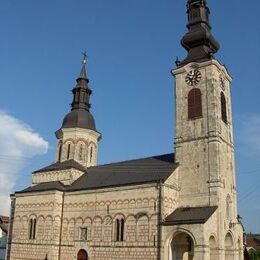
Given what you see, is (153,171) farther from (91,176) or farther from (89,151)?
(89,151)

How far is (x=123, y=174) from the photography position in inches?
1423

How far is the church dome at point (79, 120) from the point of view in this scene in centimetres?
4500

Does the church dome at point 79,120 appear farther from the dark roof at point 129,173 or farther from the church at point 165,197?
the dark roof at point 129,173

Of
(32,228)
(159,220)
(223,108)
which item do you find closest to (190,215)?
(159,220)

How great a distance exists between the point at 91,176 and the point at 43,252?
27.6ft

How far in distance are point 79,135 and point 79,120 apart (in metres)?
1.86

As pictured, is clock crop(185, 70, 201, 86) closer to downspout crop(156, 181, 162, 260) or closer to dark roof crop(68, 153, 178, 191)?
dark roof crop(68, 153, 178, 191)

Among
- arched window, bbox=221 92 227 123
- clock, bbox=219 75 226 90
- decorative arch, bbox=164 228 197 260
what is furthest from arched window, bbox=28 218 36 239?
clock, bbox=219 75 226 90

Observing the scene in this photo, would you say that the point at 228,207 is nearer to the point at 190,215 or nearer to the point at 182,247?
the point at 190,215

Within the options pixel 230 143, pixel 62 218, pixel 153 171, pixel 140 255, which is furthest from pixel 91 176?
pixel 230 143

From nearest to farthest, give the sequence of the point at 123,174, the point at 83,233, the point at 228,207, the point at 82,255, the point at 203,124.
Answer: the point at 228,207 < the point at 203,124 < the point at 82,255 < the point at 83,233 < the point at 123,174

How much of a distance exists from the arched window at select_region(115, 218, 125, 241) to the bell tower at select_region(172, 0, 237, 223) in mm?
5312

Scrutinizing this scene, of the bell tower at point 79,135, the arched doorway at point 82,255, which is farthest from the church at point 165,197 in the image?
the bell tower at point 79,135

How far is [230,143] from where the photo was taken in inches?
1403
